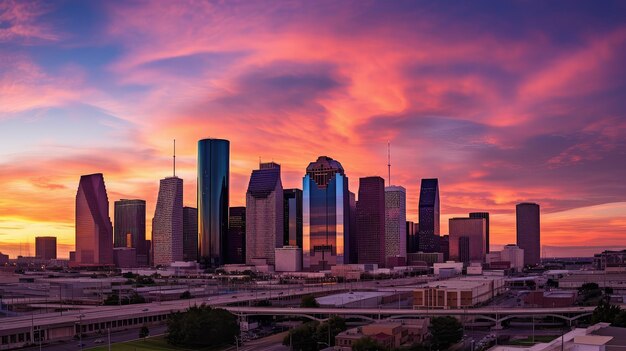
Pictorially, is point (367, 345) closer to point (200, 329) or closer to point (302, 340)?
point (302, 340)

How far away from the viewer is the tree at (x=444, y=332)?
99.5 m

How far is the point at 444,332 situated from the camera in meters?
100

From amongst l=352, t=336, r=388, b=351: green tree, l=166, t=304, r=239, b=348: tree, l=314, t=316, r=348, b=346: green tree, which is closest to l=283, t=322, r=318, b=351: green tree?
l=314, t=316, r=348, b=346: green tree

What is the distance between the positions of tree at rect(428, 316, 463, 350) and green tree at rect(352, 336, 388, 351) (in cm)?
1629

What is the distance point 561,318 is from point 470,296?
29.3 meters

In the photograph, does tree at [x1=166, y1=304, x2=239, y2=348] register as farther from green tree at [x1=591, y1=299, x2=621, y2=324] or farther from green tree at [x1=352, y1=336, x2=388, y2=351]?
green tree at [x1=591, y1=299, x2=621, y2=324]

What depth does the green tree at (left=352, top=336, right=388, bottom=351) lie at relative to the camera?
275 feet

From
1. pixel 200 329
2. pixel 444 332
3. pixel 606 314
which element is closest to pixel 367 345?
pixel 444 332

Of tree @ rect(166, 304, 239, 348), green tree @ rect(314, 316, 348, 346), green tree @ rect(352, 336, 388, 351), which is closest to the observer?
green tree @ rect(352, 336, 388, 351)

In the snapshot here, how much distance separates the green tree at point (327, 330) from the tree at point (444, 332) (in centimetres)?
1376

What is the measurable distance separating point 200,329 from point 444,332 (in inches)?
1371

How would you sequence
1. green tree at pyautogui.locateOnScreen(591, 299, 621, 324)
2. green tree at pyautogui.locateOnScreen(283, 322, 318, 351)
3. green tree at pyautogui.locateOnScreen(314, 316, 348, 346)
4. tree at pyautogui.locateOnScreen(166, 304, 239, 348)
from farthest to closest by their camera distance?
green tree at pyautogui.locateOnScreen(591, 299, 621, 324) < tree at pyautogui.locateOnScreen(166, 304, 239, 348) < green tree at pyautogui.locateOnScreen(314, 316, 348, 346) < green tree at pyautogui.locateOnScreen(283, 322, 318, 351)

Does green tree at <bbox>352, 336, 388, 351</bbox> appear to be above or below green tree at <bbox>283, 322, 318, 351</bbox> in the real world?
above

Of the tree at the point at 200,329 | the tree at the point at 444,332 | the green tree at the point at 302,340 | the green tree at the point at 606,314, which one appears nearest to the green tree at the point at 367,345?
the green tree at the point at 302,340
